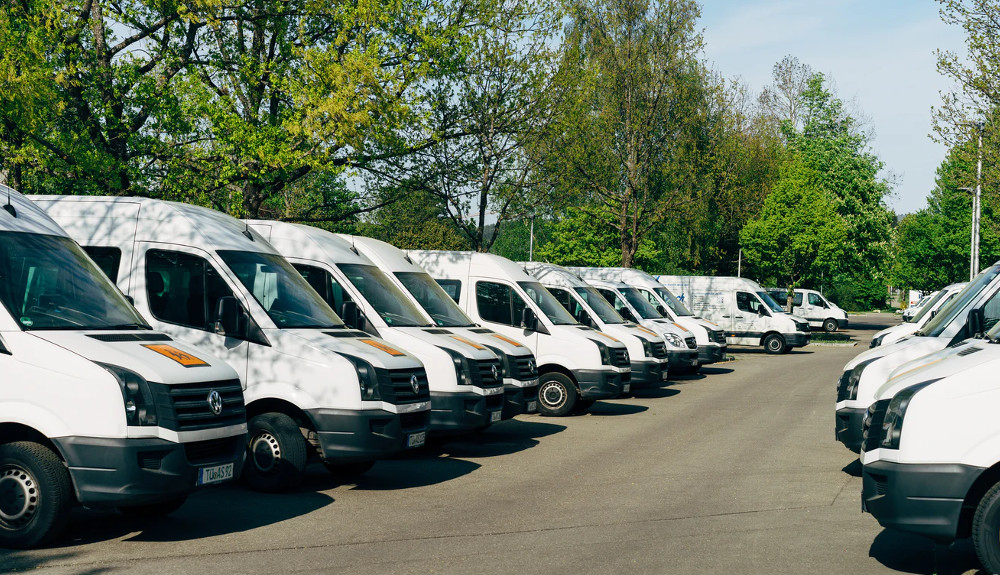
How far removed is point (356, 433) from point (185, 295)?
2.20m

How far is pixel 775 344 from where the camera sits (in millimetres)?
33156

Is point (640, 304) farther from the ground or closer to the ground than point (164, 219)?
closer to the ground

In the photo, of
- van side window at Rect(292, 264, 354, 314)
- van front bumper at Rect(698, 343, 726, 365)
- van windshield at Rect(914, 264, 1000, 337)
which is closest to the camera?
van windshield at Rect(914, 264, 1000, 337)

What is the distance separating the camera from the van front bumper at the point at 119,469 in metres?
6.68

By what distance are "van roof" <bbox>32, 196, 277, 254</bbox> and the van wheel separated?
25.6 meters

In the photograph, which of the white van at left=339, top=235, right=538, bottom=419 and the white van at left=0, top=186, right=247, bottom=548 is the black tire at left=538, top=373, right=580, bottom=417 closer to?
the white van at left=339, top=235, right=538, bottom=419

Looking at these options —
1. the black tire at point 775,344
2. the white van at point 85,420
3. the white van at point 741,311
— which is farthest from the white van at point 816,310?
the white van at point 85,420

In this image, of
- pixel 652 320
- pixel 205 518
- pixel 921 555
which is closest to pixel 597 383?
pixel 652 320

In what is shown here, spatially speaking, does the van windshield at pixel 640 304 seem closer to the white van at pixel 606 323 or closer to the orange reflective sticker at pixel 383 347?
the white van at pixel 606 323

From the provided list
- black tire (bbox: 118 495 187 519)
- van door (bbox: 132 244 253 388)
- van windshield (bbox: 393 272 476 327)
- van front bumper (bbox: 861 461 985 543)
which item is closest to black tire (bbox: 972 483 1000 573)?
van front bumper (bbox: 861 461 985 543)

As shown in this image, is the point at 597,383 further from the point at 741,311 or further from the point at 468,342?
the point at 741,311

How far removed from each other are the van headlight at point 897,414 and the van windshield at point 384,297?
21.4ft

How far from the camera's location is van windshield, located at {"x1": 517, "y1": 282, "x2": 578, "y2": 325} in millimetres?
15898

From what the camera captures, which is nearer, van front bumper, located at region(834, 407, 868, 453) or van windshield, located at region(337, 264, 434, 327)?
van front bumper, located at region(834, 407, 868, 453)
